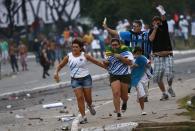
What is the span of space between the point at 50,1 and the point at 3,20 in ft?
13.9

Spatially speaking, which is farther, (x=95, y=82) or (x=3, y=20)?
(x=3, y=20)

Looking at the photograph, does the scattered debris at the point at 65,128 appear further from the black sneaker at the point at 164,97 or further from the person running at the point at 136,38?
the black sneaker at the point at 164,97

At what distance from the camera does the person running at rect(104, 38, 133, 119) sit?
12891 millimetres

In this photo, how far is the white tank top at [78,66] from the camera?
13.1m

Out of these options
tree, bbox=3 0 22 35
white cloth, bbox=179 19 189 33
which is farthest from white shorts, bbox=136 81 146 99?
tree, bbox=3 0 22 35

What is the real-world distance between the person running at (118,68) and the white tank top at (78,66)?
17.6 inches

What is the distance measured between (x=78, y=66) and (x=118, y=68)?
0.75 metres

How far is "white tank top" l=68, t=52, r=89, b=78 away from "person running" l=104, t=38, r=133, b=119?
45 cm

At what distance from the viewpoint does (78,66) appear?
515 inches

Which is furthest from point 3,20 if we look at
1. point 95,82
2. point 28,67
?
point 95,82

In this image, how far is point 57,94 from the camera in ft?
70.5

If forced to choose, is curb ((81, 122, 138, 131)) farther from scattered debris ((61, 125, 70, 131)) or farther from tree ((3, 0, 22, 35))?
tree ((3, 0, 22, 35))

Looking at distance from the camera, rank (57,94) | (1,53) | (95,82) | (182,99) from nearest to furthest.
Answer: (182,99)
(57,94)
(95,82)
(1,53)

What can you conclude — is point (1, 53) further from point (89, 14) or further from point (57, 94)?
point (57, 94)
